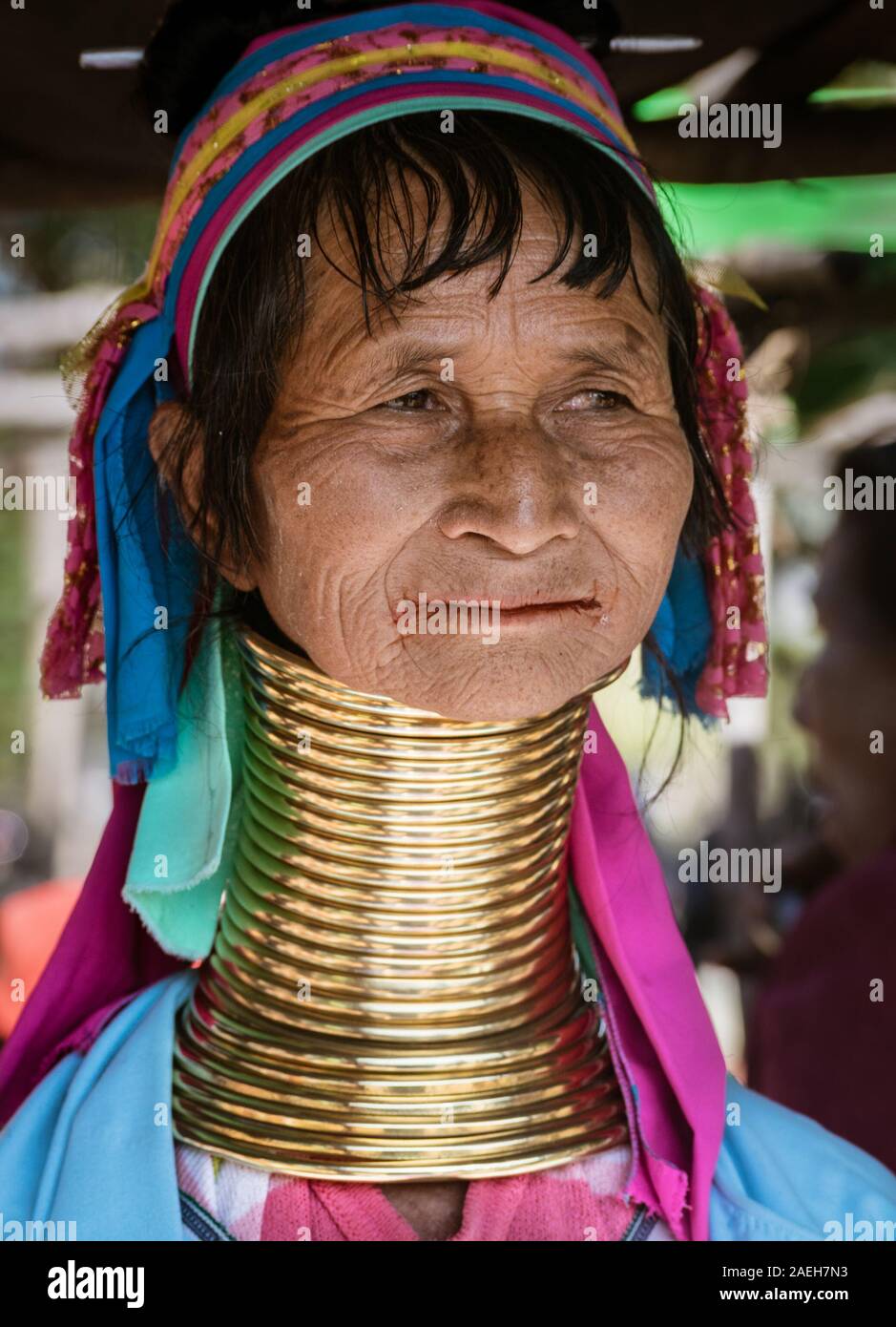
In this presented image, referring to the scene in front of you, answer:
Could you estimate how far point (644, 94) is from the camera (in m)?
2.62

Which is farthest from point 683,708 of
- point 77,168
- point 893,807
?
point 893,807

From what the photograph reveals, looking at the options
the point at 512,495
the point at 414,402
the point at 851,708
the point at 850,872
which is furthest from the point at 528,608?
the point at 851,708

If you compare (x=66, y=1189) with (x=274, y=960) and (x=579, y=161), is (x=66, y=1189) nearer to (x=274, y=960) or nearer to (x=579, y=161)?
(x=274, y=960)

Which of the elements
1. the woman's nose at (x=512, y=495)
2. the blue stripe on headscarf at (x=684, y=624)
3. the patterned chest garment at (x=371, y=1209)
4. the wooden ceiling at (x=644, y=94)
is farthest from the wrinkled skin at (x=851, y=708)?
the woman's nose at (x=512, y=495)

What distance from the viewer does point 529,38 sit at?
1.73 meters

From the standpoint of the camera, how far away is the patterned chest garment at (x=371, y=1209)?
165cm

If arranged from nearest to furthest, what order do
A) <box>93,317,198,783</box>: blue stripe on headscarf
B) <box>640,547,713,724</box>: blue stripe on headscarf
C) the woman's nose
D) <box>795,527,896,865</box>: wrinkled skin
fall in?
the woman's nose → <box>93,317,198,783</box>: blue stripe on headscarf → <box>640,547,713,724</box>: blue stripe on headscarf → <box>795,527,896,865</box>: wrinkled skin

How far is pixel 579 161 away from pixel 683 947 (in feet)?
3.13

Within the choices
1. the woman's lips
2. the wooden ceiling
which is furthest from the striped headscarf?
the wooden ceiling

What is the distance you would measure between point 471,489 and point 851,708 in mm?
3110

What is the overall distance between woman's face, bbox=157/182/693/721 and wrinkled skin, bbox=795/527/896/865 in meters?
2.84

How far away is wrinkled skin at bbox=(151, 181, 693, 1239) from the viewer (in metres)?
1.53

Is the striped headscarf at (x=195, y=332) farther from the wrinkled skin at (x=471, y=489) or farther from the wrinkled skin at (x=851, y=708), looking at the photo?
the wrinkled skin at (x=851, y=708)

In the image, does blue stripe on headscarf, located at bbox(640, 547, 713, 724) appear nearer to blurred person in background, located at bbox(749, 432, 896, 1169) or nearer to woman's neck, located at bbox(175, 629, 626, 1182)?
woman's neck, located at bbox(175, 629, 626, 1182)
